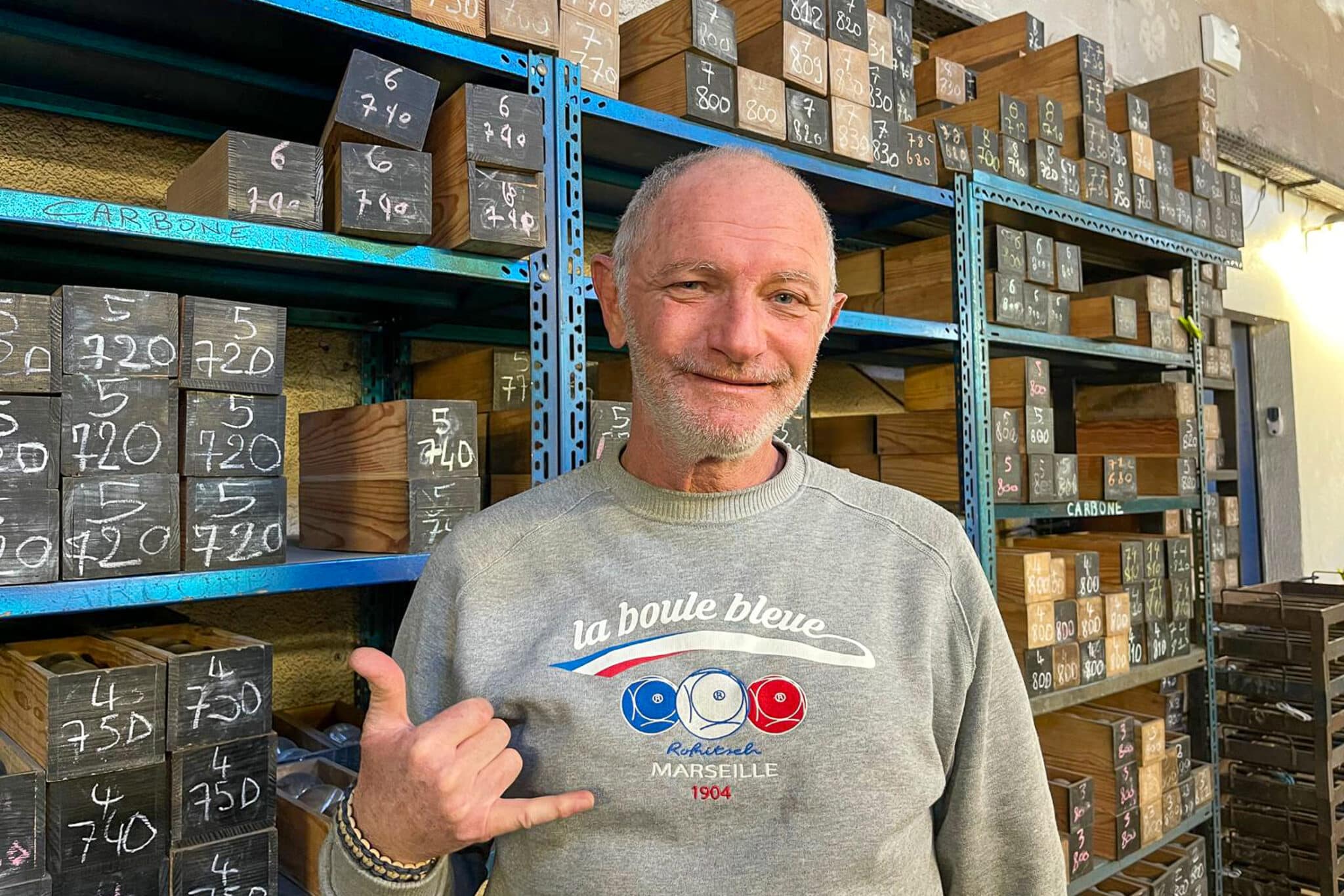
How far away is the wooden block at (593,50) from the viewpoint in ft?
5.46

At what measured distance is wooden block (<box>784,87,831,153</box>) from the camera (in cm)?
194

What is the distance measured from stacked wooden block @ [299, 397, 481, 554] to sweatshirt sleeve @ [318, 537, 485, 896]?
0.72ft

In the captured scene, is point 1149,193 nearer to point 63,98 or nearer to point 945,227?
point 945,227

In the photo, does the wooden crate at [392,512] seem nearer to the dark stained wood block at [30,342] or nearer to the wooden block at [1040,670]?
the dark stained wood block at [30,342]

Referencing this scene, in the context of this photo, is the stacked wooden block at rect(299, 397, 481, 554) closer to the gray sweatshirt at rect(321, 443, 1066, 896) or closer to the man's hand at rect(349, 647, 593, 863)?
the gray sweatshirt at rect(321, 443, 1066, 896)

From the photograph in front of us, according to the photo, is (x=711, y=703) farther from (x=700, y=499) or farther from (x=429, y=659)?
(x=429, y=659)

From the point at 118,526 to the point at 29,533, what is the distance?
10cm

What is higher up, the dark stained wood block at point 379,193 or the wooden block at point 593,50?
the wooden block at point 593,50

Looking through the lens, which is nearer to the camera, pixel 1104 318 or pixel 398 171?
pixel 398 171

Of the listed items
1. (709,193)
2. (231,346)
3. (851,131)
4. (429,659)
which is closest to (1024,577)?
(851,131)

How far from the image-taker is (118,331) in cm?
121

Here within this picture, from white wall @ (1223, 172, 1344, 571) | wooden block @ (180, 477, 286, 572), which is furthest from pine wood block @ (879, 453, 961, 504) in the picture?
white wall @ (1223, 172, 1344, 571)

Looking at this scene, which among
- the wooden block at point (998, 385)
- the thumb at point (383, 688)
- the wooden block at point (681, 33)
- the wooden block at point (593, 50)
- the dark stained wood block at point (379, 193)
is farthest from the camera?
the wooden block at point (998, 385)

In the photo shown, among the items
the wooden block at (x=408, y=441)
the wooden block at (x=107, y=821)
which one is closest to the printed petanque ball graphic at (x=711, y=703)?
the wooden block at (x=408, y=441)
